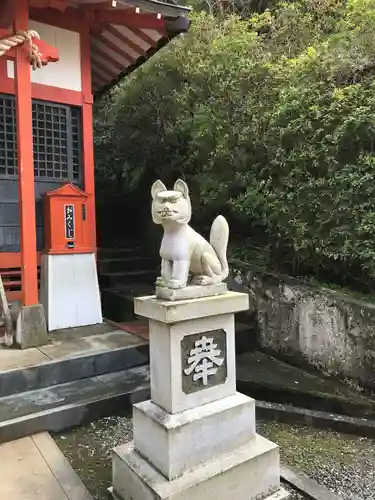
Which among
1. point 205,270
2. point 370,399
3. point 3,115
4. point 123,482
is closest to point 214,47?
point 3,115

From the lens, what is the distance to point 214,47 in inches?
279

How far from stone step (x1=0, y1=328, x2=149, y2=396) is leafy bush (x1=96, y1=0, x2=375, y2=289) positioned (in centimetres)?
266

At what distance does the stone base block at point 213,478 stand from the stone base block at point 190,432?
0.06m

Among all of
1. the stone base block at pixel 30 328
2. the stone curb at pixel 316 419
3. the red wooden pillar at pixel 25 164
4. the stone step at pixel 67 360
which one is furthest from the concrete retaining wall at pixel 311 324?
the red wooden pillar at pixel 25 164

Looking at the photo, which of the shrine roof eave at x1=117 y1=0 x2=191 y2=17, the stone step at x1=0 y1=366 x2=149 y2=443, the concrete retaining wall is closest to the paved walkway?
the stone step at x1=0 y1=366 x2=149 y2=443

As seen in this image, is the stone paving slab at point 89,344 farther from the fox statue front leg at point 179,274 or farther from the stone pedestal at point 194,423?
the fox statue front leg at point 179,274

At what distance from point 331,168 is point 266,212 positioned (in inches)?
47.1

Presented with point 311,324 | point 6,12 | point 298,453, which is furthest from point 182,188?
point 6,12

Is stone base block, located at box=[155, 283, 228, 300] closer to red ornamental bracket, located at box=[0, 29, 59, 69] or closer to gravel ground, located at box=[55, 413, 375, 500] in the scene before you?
gravel ground, located at box=[55, 413, 375, 500]

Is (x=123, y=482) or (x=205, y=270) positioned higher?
(x=205, y=270)

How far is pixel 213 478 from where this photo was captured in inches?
118

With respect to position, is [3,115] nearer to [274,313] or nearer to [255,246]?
[255,246]

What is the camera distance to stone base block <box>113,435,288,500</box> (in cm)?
290

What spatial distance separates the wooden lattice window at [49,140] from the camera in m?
6.56
